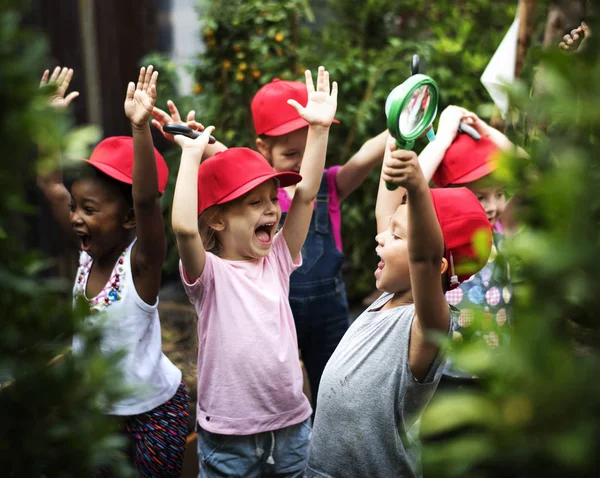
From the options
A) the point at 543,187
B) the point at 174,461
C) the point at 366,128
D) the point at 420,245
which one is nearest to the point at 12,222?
the point at 543,187

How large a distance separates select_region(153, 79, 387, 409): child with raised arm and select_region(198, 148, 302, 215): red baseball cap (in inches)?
20.4

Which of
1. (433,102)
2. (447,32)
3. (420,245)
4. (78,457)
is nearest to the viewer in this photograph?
(78,457)

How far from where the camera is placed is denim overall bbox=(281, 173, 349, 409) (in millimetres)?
3010

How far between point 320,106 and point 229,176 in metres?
0.42

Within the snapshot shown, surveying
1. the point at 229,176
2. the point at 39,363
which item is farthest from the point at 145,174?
the point at 39,363

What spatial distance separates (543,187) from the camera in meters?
0.85

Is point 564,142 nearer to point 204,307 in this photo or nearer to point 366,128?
point 204,307

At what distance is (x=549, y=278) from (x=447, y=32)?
501 cm

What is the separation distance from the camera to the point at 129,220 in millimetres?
2521

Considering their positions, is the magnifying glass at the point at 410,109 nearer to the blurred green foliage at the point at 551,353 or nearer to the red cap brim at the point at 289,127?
the blurred green foliage at the point at 551,353

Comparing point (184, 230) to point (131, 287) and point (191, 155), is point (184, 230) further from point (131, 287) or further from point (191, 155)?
point (131, 287)

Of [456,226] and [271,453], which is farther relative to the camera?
[271,453]

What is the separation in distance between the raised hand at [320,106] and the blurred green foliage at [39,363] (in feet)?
4.51

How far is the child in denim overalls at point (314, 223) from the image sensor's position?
2.98 m
